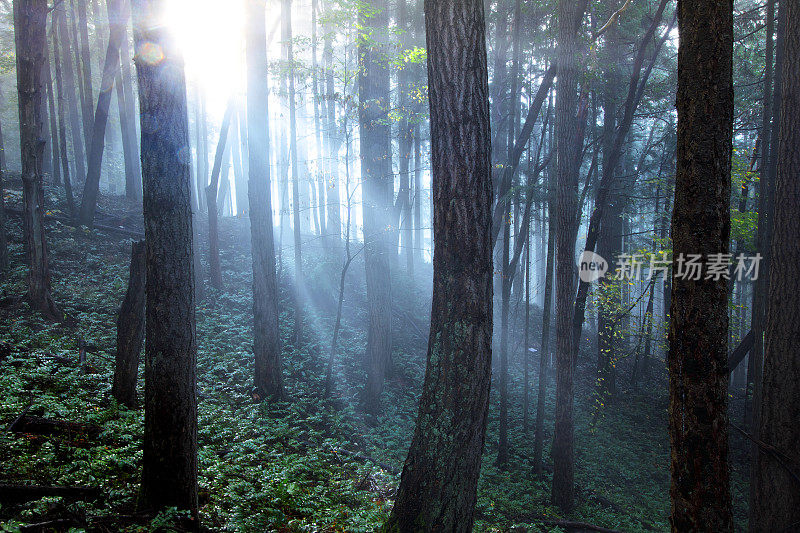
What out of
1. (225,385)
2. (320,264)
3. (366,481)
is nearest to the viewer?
(366,481)

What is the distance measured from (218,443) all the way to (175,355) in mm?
3517

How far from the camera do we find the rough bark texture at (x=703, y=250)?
3289 mm

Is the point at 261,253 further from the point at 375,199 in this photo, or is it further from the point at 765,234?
the point at 765,234

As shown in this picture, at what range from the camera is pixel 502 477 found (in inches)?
368

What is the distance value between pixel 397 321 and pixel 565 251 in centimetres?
898

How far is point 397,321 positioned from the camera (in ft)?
53.7

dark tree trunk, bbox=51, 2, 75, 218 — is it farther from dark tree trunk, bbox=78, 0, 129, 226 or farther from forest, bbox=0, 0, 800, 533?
dark tree trunk, bbox=78, 0, 129, 226

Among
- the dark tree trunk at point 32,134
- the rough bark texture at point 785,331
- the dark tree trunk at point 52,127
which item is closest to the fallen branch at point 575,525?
the rough bark texture at point 785,331

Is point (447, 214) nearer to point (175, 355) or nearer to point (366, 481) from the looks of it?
point (175, 355)

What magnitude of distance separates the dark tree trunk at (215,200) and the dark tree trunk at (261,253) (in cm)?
344

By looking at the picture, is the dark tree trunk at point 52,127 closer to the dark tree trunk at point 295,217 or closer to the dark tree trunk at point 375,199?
the dark tree trunk at point 295,217

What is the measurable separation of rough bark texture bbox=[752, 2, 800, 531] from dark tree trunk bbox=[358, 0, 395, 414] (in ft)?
24.3

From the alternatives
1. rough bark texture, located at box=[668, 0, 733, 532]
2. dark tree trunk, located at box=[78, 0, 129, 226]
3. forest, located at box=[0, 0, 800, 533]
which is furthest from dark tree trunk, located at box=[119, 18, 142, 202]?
rough bark texture, located at box=[668, 0, 733, 532]

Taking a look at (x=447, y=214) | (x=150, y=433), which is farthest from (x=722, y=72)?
(x=150, y=433)
